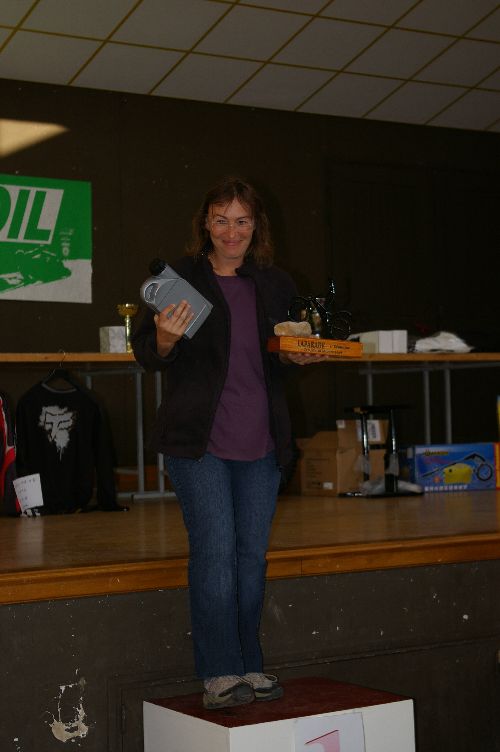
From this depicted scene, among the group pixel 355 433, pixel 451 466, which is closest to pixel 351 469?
pixel 355 433

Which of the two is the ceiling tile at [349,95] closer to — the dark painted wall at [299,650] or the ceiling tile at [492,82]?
the ceiling tile at [492,82]

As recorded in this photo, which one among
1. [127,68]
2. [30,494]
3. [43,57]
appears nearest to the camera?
[30,494]

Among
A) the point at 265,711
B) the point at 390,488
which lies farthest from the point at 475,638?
the point at 390,488

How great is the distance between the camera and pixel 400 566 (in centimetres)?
303

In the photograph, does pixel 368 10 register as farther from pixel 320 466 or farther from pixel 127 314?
pixel 320 466

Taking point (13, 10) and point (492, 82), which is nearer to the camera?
point (13, 10)

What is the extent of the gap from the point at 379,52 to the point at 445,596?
150 inches

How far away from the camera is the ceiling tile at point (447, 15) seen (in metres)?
5.50

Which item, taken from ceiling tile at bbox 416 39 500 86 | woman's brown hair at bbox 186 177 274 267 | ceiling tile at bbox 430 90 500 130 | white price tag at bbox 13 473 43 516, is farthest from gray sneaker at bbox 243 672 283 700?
ceiling tile at bbox 430 90 500 130

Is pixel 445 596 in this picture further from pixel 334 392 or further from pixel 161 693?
pixel 334 392

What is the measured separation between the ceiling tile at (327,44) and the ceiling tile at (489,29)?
557 mm

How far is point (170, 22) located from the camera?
17.7ft

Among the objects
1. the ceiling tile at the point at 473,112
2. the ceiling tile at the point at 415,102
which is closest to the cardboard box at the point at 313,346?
the ceiling tile at the point at 415,102

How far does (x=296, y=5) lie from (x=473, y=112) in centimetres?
188
